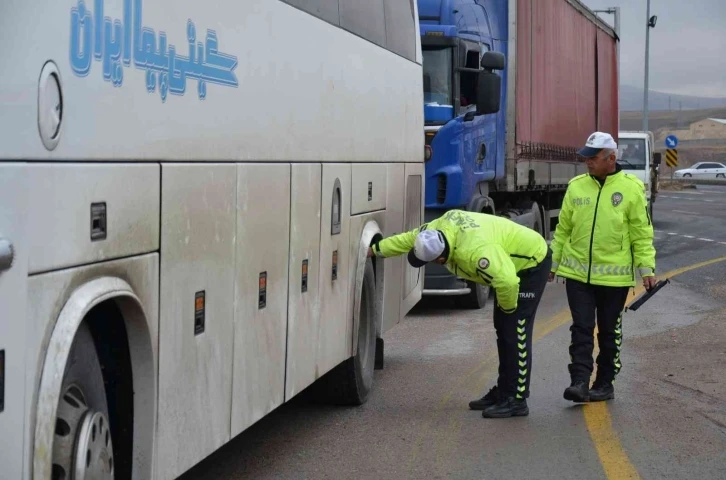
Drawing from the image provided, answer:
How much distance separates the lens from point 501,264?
27.5 ft

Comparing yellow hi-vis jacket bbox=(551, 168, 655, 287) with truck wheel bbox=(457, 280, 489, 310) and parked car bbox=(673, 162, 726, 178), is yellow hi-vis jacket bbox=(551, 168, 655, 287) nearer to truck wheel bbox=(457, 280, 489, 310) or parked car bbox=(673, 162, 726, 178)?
truck wheel bbox=(457, 280, 489, 310)

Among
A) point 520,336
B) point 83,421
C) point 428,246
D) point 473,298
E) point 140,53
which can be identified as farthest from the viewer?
point 473,298

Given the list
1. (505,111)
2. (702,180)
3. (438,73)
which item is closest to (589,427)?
(438,73)

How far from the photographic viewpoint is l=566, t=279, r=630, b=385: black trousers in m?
9.52

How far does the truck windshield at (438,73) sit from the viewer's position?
48.2 feet

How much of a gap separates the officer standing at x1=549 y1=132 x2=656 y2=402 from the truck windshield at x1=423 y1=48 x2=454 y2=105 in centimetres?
522

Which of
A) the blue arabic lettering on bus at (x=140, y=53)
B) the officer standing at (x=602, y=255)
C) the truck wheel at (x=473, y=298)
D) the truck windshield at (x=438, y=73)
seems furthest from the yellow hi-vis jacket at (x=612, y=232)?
the truck wheel at (x=473, y=298)

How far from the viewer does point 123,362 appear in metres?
4.96

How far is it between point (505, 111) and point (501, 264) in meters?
8.91

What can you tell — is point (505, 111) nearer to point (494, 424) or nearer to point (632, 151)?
point (494, 424)

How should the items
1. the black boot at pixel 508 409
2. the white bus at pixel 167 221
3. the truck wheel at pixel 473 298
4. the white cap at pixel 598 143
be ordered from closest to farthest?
the white bus at pixel 167 221, the black boot at pixel 508 409, the white cap at pixel 598 143, the truck wheel at pixel 473 298

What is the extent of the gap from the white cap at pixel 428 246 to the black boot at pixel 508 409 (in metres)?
1.36

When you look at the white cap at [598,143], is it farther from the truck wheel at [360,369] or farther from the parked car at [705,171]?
the parked car at [705,171]

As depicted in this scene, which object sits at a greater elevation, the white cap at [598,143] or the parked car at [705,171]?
the parked car at [705,171]
